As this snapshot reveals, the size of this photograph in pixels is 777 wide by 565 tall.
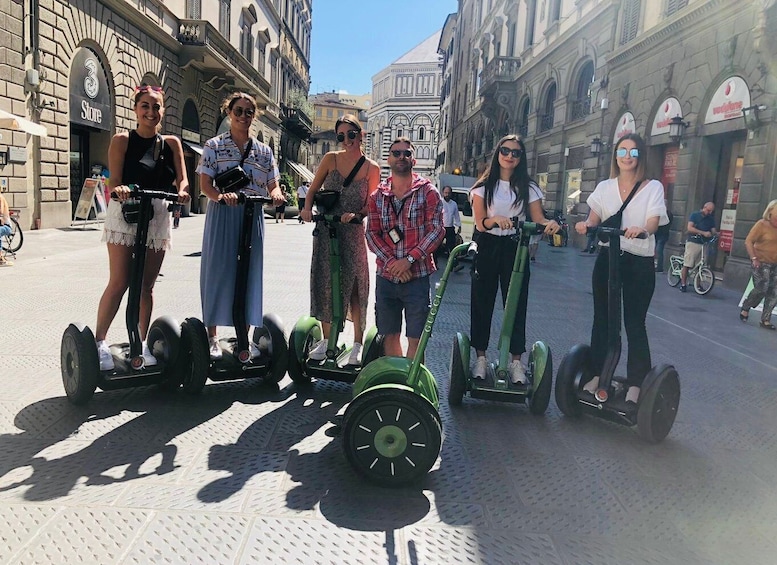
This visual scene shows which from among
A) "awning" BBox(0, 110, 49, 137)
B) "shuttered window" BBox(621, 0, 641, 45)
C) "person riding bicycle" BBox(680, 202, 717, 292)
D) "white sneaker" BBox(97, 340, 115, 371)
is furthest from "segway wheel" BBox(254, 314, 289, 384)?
"shuttered window" BBox(621, 0, 641, 45)

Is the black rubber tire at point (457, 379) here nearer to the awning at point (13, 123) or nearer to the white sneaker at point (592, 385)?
the white sneaker at point (592, 385)

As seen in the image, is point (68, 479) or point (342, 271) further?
point (342, 271)

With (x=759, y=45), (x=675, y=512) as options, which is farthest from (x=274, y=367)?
(x=759, y=45)

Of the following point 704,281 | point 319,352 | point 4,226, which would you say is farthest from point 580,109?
point 319,352

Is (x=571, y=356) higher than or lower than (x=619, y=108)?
lower

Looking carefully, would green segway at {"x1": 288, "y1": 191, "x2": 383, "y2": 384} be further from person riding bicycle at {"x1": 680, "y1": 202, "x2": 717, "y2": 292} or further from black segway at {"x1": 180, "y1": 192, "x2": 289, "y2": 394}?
person riding bicycle at {"x1": 680, "y1": 202, "x2": 717, "y2": 292}

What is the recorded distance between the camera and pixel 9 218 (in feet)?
32.0

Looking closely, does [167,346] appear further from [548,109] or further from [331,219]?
[548,109]

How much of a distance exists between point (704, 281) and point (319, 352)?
28.2 ft

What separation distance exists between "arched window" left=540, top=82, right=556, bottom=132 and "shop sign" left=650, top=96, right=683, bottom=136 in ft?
29.5

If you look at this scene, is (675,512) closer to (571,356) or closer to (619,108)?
(571,356)

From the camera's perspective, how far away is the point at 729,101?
39.3 feet

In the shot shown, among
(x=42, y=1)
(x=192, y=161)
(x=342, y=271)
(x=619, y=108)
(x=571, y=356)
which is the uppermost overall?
(x=42, y=1)

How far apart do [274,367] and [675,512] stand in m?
2.48
